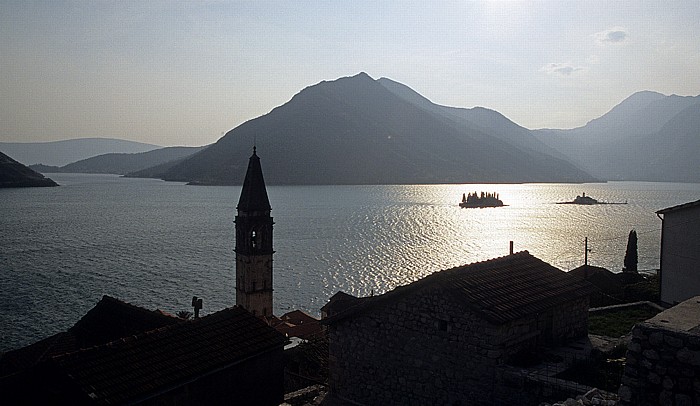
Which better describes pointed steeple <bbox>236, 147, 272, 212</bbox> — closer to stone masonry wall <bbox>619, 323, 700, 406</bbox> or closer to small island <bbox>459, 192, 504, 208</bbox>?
→ stone masonry wall <bbox>619, 323, 700, 406</bbox>

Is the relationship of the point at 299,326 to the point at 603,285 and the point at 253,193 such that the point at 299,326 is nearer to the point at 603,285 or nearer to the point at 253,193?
the point at 253,193

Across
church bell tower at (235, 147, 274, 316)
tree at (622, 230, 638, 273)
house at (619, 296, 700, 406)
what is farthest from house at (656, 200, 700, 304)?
tree at (622, 230, 638, 273)

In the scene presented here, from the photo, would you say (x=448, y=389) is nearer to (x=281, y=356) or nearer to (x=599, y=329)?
(x=281, y=356)

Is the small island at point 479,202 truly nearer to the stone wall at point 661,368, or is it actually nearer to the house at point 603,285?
the house at point 603,285

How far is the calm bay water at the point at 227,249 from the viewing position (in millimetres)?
52781

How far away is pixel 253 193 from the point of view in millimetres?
28203

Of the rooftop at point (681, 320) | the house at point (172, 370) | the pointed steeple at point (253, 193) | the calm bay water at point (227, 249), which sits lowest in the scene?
the calm bay water at point (227, 249)

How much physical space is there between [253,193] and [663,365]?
24.1 m

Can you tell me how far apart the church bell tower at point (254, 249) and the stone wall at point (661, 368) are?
2278 cm

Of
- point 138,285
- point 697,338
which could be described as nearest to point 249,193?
point 697,338

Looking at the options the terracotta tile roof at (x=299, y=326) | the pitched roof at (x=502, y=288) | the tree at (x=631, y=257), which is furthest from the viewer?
the tree at (x=631, y=257)

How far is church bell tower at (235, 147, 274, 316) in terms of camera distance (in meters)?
27.3

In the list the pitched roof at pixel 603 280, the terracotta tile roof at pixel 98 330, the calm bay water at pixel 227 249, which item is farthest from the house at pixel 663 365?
the calm bay water at pixel 227 249

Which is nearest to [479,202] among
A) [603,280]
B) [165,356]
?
[603,280]
